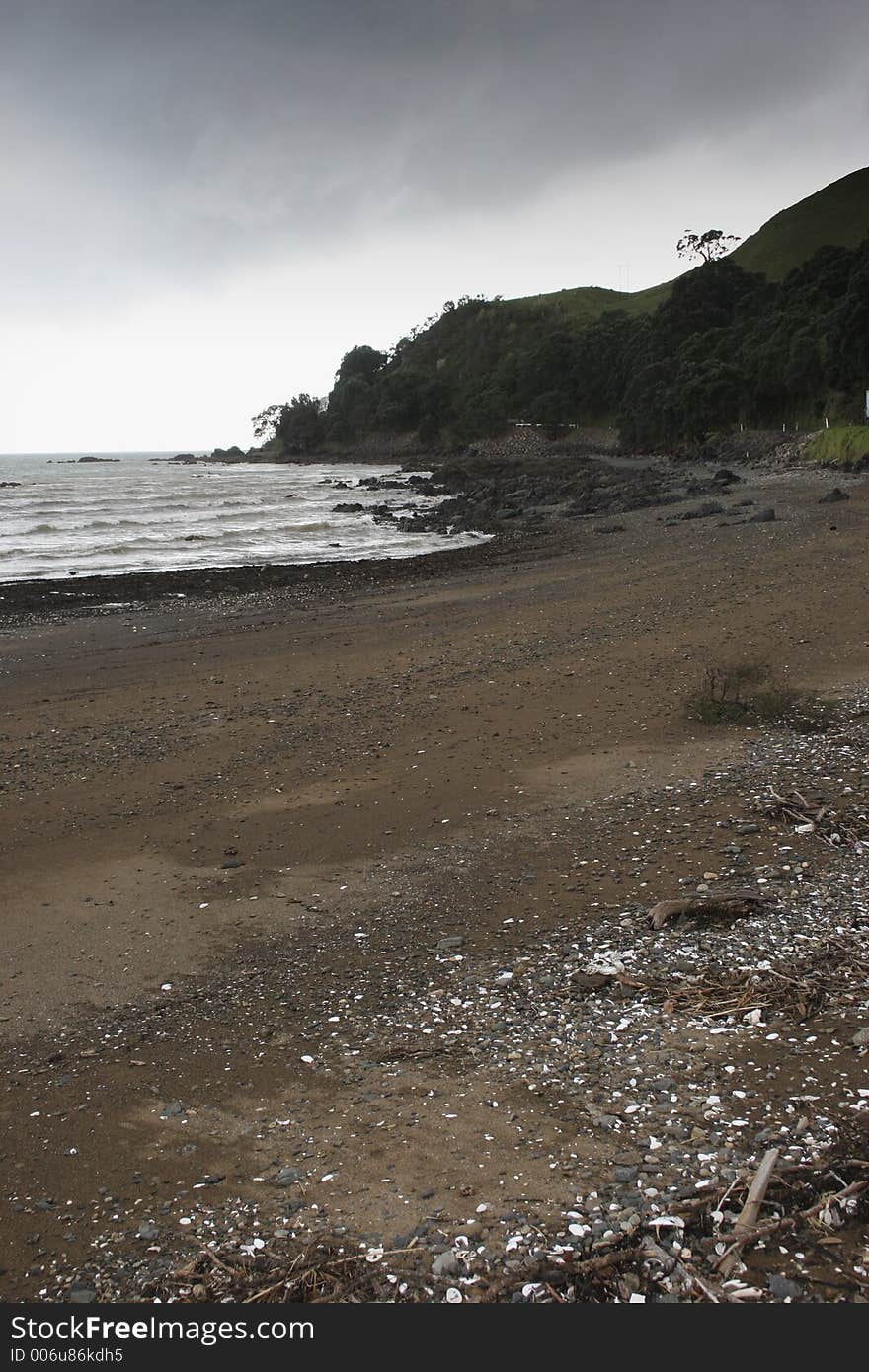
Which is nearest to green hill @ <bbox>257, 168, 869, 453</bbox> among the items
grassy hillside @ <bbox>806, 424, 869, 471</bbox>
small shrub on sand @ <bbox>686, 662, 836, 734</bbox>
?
grassy hillside @ <bbox>806, 424, 869, 471</bbox>

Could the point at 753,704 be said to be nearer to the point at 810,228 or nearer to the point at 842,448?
the point at 842,448

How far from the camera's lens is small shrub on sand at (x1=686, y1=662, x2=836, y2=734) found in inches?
360

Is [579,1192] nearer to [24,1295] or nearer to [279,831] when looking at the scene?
[24,1295]

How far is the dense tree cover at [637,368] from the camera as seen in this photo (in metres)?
52.5

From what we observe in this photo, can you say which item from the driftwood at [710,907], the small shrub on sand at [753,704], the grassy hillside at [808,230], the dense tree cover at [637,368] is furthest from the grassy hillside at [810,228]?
the driftwood at [710,907]

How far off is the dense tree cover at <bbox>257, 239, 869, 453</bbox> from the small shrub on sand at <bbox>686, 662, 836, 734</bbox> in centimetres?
3828

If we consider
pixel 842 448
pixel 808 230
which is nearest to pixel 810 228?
pixel 808 230

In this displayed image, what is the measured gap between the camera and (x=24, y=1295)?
3.38 meters

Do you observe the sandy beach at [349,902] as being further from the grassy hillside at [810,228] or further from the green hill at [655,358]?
the grassy hillside at [810,228]

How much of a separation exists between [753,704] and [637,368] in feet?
267

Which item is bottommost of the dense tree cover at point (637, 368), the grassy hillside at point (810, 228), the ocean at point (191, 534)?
the ocean at point (191, 534)

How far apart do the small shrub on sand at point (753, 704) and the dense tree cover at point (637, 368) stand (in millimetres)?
38281

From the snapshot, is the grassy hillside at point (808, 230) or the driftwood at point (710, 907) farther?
the grassy hillside at point (808, 230)

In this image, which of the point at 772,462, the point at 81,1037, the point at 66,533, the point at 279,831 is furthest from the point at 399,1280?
the point at 772,462
